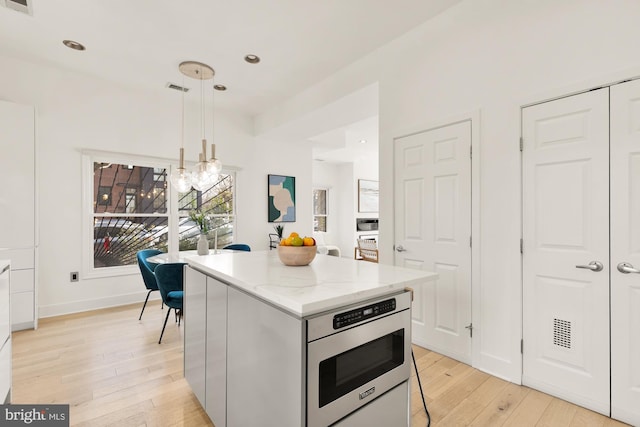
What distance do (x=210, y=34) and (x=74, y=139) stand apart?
2323mm

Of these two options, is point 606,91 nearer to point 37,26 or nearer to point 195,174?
point 195,174

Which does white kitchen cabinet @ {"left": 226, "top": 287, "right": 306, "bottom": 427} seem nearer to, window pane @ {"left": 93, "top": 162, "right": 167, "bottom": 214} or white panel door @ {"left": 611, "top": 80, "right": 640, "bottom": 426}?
white panel door @ {"left": 611, "top": 80, "right": 640, "bottom": 426}

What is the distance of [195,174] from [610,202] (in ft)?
11.6

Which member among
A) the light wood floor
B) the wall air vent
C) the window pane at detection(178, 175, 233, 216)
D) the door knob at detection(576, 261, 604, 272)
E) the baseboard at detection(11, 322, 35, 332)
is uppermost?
the wall air vent

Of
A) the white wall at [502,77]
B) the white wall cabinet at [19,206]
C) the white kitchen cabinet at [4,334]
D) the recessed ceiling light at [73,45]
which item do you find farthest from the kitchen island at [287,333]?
the recessed ceiling light at [73,45]

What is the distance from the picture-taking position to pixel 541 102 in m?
2.18

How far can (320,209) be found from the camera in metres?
8.74

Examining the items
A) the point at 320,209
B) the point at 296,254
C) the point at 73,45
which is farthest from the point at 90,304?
the point at 320,209

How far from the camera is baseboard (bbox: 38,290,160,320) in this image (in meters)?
3.80

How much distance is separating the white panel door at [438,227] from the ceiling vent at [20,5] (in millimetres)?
3343

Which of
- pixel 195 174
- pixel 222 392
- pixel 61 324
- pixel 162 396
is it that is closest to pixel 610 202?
pixel 222 392

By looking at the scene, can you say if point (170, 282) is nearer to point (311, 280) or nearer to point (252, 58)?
point (311, 280)

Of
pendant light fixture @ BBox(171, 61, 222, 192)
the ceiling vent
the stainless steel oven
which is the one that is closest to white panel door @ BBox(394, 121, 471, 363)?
the stainless steel oven

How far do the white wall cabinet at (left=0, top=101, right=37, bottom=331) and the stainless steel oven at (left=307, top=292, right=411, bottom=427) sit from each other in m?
3.73
